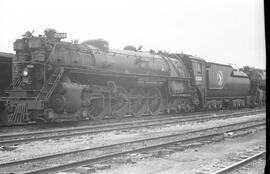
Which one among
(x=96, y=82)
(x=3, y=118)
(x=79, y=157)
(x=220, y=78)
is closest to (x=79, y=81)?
(x=96, y=82)

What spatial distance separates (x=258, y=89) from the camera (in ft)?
98.5

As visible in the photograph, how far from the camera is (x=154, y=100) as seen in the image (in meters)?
19.2

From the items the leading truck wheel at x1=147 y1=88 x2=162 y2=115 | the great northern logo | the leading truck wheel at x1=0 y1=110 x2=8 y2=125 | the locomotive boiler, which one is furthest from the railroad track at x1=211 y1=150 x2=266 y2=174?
the great northern logo

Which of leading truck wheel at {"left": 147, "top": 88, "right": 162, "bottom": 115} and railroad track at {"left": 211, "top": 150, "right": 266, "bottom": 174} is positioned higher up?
leading truck wheel at {"left": 147, "top": 88, "right": 162, "bottom": 115}

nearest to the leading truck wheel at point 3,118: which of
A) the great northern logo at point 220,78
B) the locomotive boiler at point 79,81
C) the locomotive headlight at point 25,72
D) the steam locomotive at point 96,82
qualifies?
the steam locomotive at point 96,82

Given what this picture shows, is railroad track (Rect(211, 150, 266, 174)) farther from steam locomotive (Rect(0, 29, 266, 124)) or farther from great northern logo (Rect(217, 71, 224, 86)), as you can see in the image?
great northern logo (Rect(217, 71, 224, 86))

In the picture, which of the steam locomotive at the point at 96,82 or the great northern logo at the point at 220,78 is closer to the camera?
the steam locomotive at the point at 96,82

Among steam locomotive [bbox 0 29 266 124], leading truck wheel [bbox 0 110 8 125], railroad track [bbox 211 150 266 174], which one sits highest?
steam locomotive [bbox 0 29 266 124]

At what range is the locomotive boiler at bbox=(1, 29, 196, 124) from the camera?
1305 cm

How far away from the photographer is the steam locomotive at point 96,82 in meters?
13.2

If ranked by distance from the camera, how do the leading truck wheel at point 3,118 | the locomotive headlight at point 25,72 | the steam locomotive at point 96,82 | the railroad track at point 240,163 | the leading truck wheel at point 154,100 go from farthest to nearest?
the leading truck wheel at point 154,100 → the leading truck wheel at point 3,118 → the locomotive headlight at point 25,72 → the steam locomotive at point 96,82 → the railroad track at point 240,163

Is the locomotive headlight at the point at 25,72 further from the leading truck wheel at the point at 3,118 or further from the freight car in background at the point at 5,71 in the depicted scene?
the leading truck wheel at the point at 3,118

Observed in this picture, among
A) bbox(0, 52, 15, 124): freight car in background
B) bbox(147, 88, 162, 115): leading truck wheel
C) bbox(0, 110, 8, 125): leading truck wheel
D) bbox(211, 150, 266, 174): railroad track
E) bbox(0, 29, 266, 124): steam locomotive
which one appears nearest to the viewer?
bbox(211, 150, 266, 174): railroad track

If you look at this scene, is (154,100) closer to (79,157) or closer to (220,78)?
(220,78)
